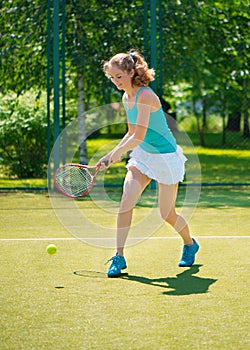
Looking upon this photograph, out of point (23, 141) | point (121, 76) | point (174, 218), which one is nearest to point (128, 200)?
point (174, 218)

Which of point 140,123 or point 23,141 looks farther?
point 23,141

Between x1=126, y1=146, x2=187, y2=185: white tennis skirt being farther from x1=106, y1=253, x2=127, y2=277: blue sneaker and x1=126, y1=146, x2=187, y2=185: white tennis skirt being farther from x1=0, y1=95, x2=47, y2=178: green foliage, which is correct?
x1=0, y1=95, x2=47, y2=178: green foliage

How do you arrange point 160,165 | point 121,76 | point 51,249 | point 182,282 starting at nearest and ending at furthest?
1. point 182,282
2. point 121,76
3. point 160,165
4. point 51,249

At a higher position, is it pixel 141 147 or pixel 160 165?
pixel 141 147

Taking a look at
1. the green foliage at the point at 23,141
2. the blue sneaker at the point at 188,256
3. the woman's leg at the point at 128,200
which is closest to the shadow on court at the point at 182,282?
the blue sneaker at the point at 188,256

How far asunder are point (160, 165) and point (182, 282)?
898 millimetres

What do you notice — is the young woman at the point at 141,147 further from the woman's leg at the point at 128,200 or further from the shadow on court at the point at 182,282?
the shadow on court at the point at 182,282

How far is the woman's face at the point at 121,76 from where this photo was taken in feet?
19.8

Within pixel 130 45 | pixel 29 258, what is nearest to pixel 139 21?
pixel 130 45

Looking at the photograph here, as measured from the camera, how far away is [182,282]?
5.91 m

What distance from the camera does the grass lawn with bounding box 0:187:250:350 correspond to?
4.42m

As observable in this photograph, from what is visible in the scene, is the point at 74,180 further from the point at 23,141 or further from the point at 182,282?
the point at 23,141

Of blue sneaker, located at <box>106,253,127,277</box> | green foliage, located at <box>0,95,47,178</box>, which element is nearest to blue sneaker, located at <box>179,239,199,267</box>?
blue sneaker, located at <box>106,253,127,277</box>

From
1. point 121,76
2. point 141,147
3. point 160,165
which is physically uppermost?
point 121,76
